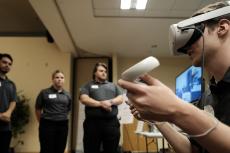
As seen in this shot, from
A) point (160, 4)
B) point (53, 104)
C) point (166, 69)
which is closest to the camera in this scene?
point (53, 104)

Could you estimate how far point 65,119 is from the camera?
352 cm

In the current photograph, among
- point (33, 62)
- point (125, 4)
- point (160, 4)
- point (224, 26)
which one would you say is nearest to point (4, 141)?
point (125, 4)

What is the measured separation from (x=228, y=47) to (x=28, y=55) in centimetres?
581

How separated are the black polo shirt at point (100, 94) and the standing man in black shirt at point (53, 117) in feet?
1.77

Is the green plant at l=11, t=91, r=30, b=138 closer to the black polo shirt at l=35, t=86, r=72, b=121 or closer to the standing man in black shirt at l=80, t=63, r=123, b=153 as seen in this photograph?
the black polo shirt at l=35, t=86, r=72, b=121

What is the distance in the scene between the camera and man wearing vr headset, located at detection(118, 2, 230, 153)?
1.47 ft

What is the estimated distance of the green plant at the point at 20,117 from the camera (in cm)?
538

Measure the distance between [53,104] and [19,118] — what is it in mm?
2367

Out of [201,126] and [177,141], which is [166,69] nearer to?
[177,141]

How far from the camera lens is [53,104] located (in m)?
3.47

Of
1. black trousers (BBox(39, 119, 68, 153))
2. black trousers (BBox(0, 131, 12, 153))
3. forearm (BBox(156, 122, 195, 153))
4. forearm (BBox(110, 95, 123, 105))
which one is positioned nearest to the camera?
forearm (BBox(156, 122, 195, 153))

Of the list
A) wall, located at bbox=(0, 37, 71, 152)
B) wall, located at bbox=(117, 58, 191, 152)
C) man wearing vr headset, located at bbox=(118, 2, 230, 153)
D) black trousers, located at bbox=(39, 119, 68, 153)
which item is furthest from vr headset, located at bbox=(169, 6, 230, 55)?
wall, located at bbox=(117, 58, 191, 152)

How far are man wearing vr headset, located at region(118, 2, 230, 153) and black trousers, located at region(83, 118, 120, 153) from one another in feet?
6.92

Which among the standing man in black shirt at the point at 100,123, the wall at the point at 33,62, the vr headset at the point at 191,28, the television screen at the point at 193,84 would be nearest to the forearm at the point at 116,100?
the standing man in black shirt at the point at 100,123
